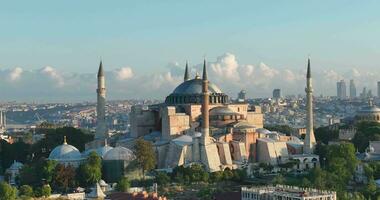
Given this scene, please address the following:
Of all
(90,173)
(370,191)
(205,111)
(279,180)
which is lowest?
(370,191)

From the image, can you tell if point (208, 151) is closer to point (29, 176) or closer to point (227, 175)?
point (227, 175)

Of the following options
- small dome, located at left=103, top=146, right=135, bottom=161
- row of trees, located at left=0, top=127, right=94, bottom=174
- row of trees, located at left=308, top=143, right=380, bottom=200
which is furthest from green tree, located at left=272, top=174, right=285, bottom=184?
row of trees, located at left=0, top=127, right=94, bottom=174

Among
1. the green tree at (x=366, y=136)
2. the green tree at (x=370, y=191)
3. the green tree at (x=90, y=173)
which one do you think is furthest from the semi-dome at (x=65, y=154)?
the green tree at (x=366, y=136)

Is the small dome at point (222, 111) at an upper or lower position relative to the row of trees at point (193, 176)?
upper

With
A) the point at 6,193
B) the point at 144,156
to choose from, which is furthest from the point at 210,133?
the point at 6,193

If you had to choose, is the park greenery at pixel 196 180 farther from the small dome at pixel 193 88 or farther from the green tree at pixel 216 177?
the small dome at pixel 193 88

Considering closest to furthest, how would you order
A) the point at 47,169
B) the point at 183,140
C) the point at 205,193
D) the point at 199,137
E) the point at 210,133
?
the point at 205,193 < the point at 47,169 < the point at 199,137 < the point at 183,140 < the point at 210,133

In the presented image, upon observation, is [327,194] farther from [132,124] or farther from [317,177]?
[132,124]
